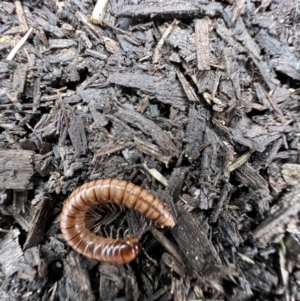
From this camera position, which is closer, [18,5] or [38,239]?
[38,239]

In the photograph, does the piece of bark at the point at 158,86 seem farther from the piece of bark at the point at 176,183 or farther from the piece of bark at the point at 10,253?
the piece of bark at the point at 10,253

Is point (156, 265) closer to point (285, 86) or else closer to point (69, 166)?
point (69, 166)

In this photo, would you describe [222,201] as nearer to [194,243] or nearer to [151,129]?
[194,243]

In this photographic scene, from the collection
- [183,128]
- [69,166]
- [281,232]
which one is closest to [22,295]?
[69,166]

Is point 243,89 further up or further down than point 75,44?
further up

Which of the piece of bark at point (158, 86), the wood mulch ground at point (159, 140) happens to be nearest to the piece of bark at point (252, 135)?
the wood mulch ground at point (159, 140)

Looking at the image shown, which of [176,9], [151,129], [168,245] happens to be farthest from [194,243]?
[176,9]

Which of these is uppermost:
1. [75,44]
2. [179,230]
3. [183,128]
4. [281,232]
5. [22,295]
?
[75,44]
